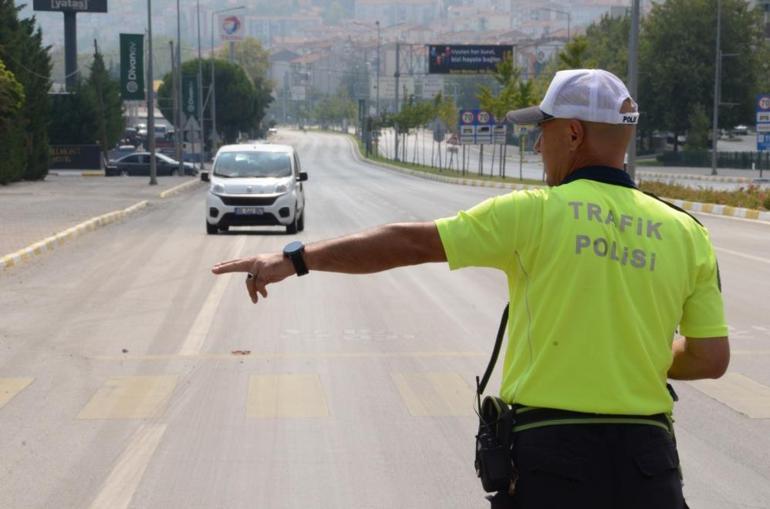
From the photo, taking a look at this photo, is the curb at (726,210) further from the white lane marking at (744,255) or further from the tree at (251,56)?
the tree at (251,56)

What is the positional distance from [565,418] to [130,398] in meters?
6.41

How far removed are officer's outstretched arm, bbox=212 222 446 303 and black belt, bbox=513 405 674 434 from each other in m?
0.45

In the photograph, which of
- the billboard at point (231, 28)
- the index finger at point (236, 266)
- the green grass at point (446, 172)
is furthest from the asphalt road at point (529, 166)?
the billboard at point (231, 28)

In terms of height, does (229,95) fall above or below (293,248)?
above

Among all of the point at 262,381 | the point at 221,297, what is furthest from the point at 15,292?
the point at 262,381

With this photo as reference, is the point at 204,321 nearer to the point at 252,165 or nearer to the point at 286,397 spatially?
the point at 286,397

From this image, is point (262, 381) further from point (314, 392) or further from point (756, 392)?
point (756, 392)

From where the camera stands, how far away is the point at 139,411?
353 inches

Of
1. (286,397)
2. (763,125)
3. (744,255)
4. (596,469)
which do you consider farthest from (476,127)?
(596,469)

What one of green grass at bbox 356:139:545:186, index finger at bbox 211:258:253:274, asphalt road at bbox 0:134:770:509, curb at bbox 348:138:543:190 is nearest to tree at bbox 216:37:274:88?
green grass at bbox 356:139:545:186

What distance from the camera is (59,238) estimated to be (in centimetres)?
2448

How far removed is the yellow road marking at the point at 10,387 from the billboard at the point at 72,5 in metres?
68.3

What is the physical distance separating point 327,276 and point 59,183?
39764 mm

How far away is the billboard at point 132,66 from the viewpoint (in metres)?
68.2
